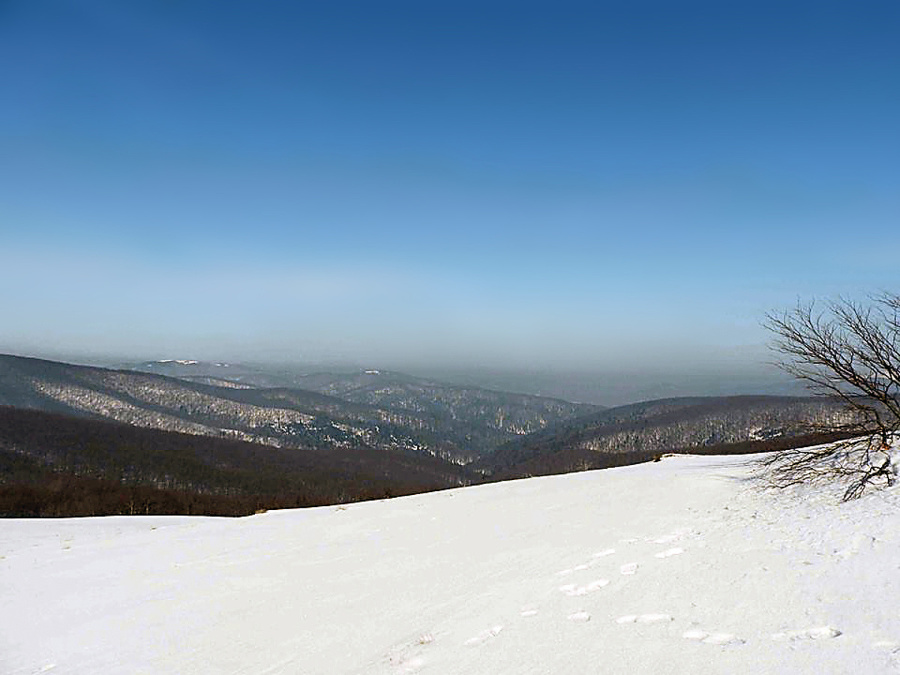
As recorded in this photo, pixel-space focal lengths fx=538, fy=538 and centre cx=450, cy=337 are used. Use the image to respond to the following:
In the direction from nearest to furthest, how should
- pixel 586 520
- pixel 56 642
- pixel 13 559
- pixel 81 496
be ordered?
pixel 56 642 → pixel 586 520 → pixel 13 559 → pixel 81 496

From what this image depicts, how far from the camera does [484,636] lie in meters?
6.95

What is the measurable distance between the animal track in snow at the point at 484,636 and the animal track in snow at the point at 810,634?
3.19 m

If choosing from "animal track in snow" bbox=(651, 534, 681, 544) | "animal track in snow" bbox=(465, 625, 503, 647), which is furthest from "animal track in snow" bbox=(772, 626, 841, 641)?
"animal track in snow" bbox=(651, 534, 681, 544)

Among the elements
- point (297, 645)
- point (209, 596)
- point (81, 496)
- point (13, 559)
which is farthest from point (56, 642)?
point (81, 496)

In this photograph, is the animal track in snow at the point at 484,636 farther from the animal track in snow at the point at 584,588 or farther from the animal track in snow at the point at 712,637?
the animal track in snow at the point at 712,637

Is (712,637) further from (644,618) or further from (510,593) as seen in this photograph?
(510,593)

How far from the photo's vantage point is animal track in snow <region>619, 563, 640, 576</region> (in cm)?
881

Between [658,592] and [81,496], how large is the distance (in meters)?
133

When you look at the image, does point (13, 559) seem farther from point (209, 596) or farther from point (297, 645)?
point (297, 645)

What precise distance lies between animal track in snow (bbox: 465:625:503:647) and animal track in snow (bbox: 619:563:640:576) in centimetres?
275

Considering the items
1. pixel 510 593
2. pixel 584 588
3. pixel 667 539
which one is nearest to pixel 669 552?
pixel 667 539

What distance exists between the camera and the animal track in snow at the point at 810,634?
5498 millimetres

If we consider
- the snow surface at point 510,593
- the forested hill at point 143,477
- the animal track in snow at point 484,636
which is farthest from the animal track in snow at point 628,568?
the forested hill at point 143,477

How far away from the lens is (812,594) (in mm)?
6688
